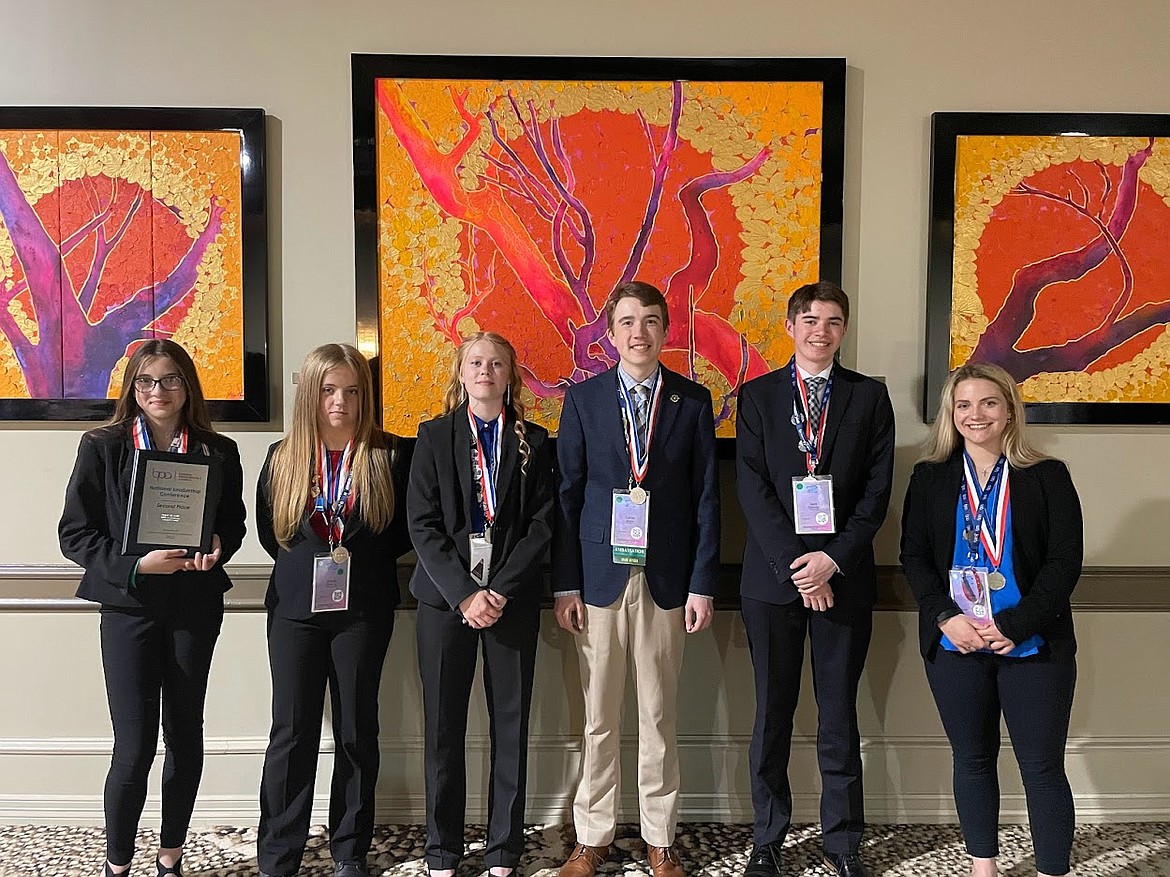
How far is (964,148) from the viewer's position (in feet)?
9.45

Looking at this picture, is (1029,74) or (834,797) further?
(1029,74)

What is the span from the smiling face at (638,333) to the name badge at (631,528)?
396 millimetres

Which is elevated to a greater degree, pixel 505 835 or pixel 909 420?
pixel 909 420

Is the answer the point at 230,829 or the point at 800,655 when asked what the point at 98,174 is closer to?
the point at 230,829

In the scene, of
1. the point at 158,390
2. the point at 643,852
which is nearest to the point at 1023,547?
the point at 643,852

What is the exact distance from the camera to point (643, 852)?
271 cm

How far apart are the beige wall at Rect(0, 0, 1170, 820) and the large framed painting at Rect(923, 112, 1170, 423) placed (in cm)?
9

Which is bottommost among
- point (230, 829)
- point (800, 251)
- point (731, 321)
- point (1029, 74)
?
point (230, 829)

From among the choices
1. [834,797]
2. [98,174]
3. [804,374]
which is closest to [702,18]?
[804,374]

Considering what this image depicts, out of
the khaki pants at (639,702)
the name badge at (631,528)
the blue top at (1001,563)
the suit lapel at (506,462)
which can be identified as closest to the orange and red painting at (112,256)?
the suit lapel at (506,462)

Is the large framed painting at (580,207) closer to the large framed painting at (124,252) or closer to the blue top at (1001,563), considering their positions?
the large framed painting at (124,252)

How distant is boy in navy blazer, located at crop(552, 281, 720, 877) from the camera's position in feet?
8.06

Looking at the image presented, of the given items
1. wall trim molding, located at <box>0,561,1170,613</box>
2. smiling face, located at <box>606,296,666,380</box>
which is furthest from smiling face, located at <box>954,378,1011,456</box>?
smiling face, located at <box>606,296,666,380</box>

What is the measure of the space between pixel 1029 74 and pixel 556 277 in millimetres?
1884
